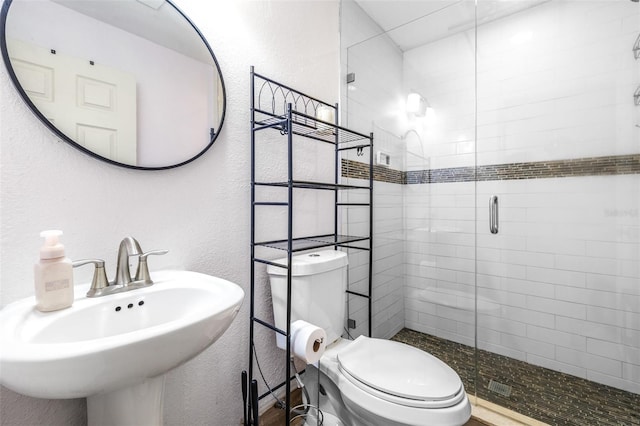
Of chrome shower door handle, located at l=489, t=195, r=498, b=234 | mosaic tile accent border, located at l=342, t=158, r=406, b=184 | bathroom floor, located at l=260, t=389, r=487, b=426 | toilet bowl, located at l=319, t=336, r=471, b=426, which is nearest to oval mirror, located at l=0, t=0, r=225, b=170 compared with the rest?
mosaic tile accent border, located at l=342, t=158, r=406, b=184

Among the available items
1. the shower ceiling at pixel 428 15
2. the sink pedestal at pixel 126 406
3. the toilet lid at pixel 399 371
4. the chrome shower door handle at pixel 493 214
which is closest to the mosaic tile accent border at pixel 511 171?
the chrome shower door handle at pixel 493 214

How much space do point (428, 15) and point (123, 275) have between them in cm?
213

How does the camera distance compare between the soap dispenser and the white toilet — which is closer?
the soap dispenser

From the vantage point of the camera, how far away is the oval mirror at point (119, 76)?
74 cm

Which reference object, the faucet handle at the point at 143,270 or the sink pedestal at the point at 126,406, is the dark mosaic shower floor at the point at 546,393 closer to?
the sink pedestal at the point at 126,406

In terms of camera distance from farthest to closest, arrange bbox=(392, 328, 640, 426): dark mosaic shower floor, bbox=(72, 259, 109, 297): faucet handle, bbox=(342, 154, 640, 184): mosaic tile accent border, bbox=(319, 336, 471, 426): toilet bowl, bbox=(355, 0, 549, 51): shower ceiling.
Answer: bbox=(355, 0, 549, 51): shower ceiling < bbox=(342, 154, 640, 184): mosaic tile accent border < bbox=(392, 328, 640, 426): dark mosaic shower floor < bbox=(319, 336, 471, 426): toilet bowl < bbox=(72, 259, 109, 297): faucet handle

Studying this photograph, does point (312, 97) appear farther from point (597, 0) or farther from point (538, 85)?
point (597, 0)

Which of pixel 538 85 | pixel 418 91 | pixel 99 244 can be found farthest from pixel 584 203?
pixel 99 244

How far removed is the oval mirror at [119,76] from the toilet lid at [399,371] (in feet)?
3.18

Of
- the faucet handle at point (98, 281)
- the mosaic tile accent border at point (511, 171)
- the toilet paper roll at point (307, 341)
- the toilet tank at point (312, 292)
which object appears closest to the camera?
the faucet handle at point (98, 281)

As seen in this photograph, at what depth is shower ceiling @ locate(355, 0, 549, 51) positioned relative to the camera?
1736 mm

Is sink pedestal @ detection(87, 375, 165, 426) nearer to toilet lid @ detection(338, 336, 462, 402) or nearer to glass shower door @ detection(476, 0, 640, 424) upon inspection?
toilet lid @ detection(338, 336, 462, 402)

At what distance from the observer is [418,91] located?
200 centimetres

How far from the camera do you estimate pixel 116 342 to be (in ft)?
1.67
